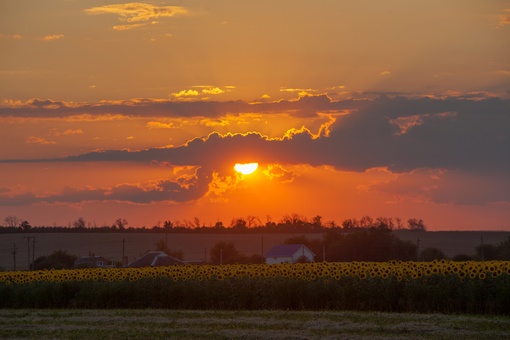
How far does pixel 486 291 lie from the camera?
35.6m

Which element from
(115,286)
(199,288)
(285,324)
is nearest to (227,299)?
(199,288)

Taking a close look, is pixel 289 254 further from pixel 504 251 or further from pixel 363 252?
pixel 504 251

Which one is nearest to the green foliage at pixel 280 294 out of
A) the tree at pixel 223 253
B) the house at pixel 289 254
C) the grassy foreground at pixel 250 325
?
the grassy foreground at pixel 250 325

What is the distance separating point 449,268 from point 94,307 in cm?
1427

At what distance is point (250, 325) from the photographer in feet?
102

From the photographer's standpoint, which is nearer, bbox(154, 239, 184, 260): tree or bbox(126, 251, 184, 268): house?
bbox(126, 251, 184, 268): house

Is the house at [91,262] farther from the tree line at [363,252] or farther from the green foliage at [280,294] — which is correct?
the green foliage at [280,294]

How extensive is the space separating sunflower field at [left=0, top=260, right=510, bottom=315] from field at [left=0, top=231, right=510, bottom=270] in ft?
215

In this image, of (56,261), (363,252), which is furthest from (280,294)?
(56,261)

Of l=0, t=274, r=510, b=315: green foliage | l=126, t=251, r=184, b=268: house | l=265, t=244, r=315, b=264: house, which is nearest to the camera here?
l=0, t=274, r=510, b=315: green foliage

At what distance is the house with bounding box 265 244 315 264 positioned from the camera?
300ft

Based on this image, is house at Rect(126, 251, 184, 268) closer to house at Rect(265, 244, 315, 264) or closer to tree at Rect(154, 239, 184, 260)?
house at Rect(265, 244, 315, 264)

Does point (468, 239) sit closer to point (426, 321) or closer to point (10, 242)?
point (10, 242)

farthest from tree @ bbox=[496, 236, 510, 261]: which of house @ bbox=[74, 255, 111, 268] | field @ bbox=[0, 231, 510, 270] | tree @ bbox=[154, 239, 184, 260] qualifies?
tree @ bbox=[154, 239, 184, 260]
